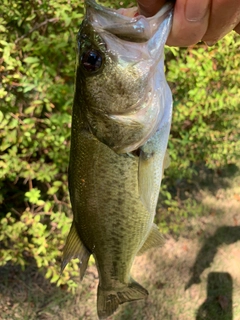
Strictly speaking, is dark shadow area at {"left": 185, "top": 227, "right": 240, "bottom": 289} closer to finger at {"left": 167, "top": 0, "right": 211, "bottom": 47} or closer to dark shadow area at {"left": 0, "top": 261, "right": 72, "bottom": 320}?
dark shadow area at {"left": 0, "top": 261, "right": 72, "bottom": 320}

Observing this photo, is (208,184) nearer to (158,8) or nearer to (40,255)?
(40,255)

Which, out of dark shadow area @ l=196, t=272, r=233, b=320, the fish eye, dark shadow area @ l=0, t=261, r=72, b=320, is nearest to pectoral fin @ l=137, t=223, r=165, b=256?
the fish eye

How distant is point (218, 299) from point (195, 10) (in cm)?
326

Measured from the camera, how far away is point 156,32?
1.14 metres

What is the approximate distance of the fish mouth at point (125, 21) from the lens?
110 cm

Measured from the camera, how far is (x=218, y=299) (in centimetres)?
364

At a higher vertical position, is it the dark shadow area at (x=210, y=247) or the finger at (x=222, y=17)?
the finger at (x=222, y=17)

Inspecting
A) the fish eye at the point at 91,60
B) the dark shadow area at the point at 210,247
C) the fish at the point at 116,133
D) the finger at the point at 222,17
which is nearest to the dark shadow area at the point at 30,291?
the dark shadow area at the point at 210,247

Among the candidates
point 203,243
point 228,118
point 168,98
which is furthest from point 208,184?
point 168,98

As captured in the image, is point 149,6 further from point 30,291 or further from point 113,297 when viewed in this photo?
point 30,291

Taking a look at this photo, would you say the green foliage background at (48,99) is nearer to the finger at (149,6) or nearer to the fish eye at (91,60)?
the fish eye at (91,60)

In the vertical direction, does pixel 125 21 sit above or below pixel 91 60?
above

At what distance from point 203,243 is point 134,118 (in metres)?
2.99

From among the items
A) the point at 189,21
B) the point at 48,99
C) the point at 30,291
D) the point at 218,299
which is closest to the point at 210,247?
the point at 218,299
